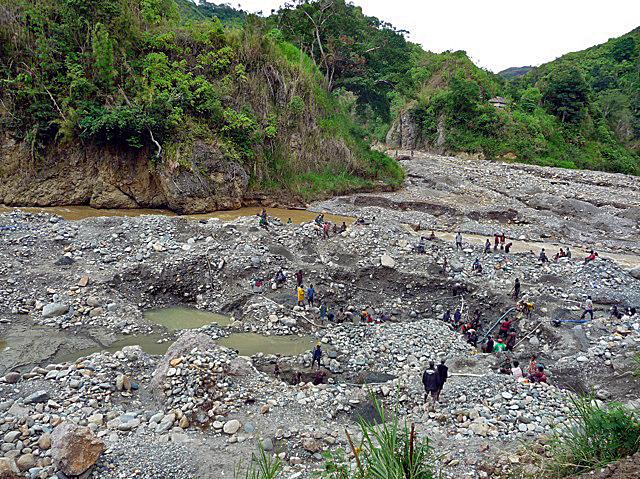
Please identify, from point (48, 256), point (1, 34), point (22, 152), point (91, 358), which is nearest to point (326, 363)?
point (91, 358)

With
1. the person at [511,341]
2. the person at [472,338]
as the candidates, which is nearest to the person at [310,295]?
the person at [472,338]

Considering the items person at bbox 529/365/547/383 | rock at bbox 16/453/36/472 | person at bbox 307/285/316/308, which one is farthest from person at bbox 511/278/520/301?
rock at bbox 16/453/36/472

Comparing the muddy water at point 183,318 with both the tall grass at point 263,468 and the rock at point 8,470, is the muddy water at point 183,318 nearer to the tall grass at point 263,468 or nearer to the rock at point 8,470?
the rock at point 8,470

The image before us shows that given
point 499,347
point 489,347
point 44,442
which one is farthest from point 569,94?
point 44,442

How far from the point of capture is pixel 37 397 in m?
8.89

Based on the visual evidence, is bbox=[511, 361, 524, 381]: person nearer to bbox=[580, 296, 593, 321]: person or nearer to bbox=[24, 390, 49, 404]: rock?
bbox=[580, 296, 593, 321]: person

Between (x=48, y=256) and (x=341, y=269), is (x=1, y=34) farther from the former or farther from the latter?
(x=341, y=269)

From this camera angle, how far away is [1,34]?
22328 mm

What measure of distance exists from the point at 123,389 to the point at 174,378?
3.94 ft

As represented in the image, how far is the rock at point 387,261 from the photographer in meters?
17.0

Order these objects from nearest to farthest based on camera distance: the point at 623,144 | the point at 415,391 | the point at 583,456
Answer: the point at 583,456 → the point at 415,391 → the point at 623,144

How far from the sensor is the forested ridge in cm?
2266

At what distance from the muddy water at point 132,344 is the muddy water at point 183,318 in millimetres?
896

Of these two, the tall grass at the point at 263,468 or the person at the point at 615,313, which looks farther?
the person at the point at 615,313
